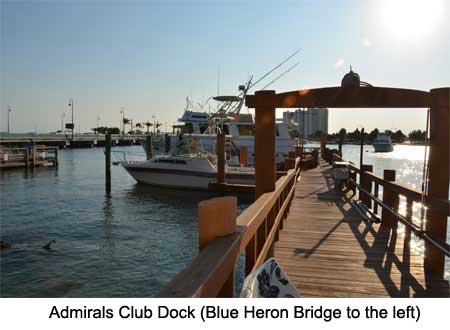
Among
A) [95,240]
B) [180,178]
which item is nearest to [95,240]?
[95,240]

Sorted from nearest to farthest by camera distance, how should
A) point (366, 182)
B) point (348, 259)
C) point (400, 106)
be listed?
point (400, 106) → point (348, 259) → point (366, 182)

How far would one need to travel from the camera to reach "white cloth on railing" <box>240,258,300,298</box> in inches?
106

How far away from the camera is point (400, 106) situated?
473 centimetres

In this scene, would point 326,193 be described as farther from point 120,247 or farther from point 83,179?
point 83,179

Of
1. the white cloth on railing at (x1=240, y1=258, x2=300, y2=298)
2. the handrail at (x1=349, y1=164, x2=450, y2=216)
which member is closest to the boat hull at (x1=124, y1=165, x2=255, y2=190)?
the handrail at (x1=349, y1=164, x2=450, y2=216)

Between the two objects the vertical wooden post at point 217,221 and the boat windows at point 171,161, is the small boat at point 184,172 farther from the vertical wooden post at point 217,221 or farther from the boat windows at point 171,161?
the vertical wooden post at point 217,221

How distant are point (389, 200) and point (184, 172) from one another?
18.3 m

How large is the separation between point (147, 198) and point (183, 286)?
851 inches

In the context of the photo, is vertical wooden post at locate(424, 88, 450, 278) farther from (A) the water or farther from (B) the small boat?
(B) the small boat

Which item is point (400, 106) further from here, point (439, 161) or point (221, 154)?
point (221, 154)

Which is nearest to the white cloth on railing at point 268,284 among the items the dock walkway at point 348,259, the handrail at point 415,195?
the dock walkway at point 348,259

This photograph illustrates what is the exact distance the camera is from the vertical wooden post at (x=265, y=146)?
5.43 metres

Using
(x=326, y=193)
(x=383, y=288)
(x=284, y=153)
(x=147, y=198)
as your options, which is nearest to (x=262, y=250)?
(x=383, y=288)

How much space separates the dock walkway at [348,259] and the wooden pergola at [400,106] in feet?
1.71
